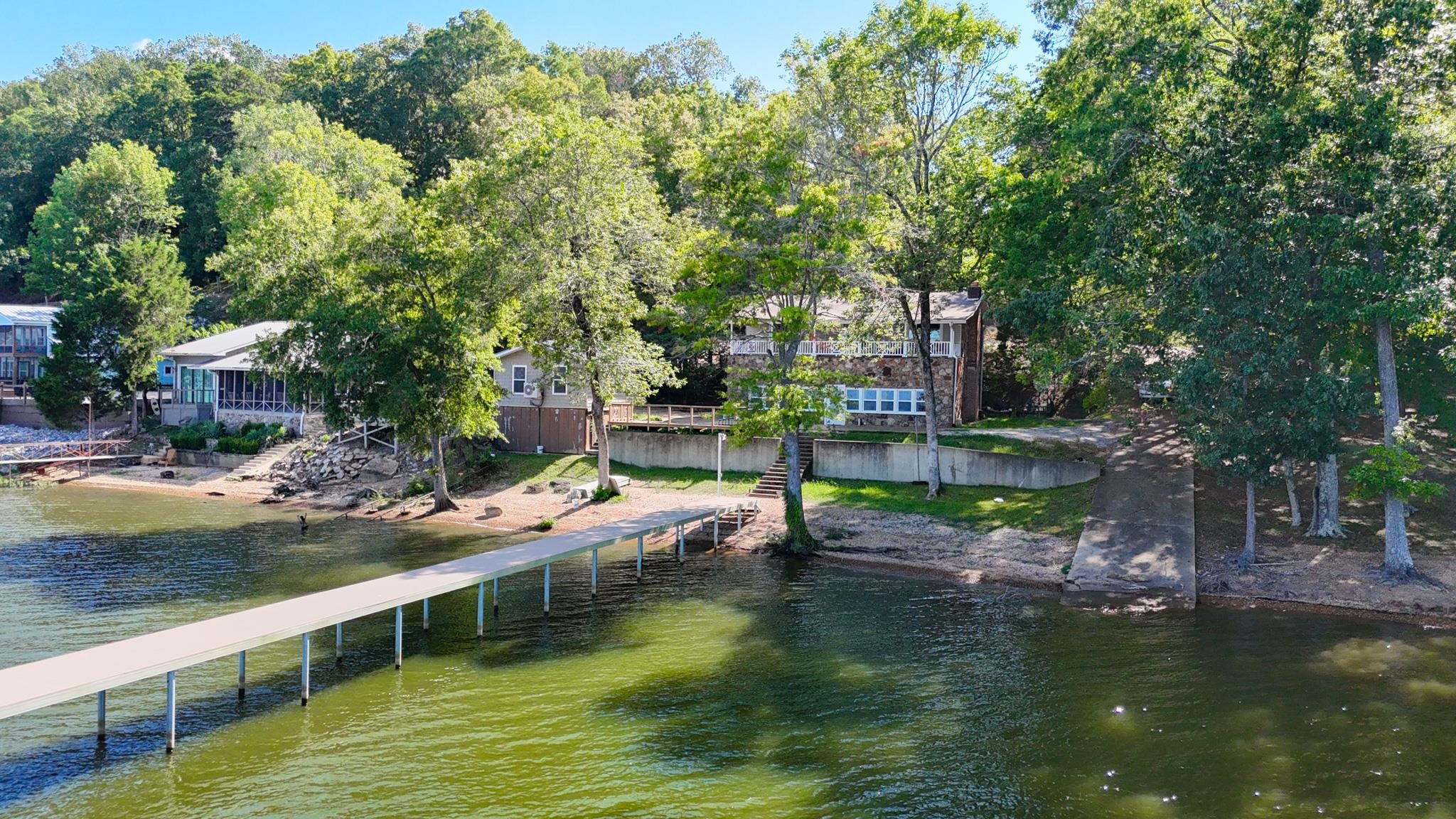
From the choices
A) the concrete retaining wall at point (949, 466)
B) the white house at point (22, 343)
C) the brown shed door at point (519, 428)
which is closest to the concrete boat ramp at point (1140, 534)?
the concrete retaining wall at point (949, 466)

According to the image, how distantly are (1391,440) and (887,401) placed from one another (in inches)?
858

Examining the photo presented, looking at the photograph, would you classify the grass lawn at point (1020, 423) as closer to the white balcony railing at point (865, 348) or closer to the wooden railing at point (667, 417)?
the white balcony railing at point (865, 348)

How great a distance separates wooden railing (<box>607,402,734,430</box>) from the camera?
144 ft

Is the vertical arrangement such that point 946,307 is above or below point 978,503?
above

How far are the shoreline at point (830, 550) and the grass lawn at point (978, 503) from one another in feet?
3.47

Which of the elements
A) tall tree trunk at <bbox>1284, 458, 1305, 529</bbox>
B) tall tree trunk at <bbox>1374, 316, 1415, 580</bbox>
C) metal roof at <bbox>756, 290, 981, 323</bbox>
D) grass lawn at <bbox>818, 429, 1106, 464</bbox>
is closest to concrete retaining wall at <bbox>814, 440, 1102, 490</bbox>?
grass lawn at <bbox>818, 429, 1106, 464</bbox>

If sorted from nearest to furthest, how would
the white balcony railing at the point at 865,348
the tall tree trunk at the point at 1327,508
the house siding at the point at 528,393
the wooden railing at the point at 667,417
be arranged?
the tall tree trunk at the point at 1327,508 < the white balcony railing at the point at 865,348 < the wooden railing at the point at 667,417 < the house siding at the point at 528,393

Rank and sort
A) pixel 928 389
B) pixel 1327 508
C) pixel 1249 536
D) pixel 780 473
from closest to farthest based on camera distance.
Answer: pixel 1249 536
pixel 1327 508
pixel 928 389
pixel 780 473

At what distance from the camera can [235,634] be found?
57.5 ft

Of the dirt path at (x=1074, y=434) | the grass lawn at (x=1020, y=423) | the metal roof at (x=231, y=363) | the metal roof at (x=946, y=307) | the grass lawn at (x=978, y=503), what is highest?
the metal roof at (x=946, y=307)

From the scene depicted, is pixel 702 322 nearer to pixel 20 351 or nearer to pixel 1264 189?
pixel 1264 189

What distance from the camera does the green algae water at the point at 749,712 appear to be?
47.8 ft

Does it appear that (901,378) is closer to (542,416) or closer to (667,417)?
(667,417)

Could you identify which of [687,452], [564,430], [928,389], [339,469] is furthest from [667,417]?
[339,469]
